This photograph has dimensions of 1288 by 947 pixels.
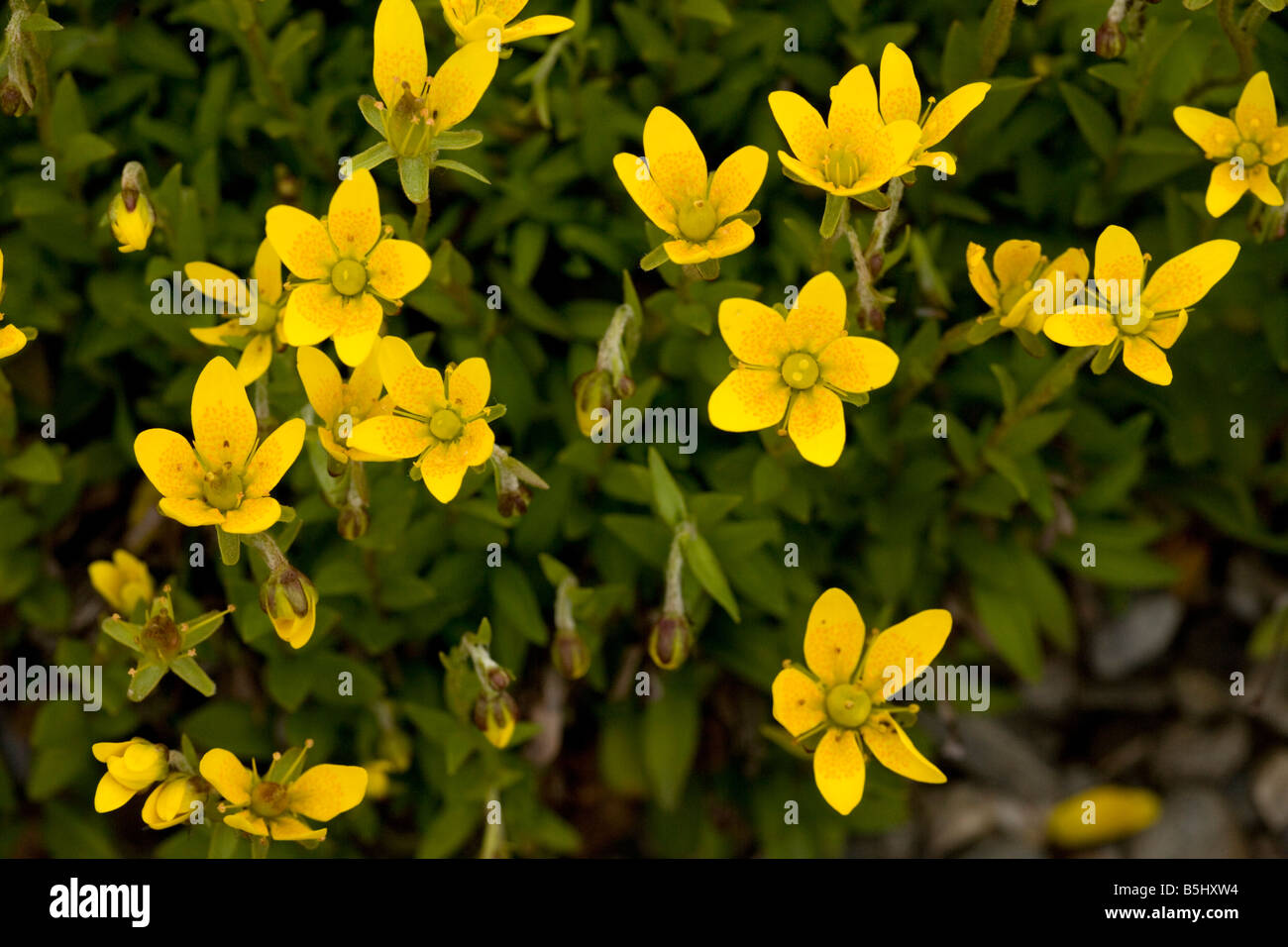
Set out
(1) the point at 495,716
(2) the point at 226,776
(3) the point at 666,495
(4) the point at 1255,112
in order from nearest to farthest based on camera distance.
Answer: (2) the point at 226,776
(1) the point at 495,716
(4) the point at 1255,112
(3) the point at 666,495

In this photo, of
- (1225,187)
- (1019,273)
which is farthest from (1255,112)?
(1019,273)

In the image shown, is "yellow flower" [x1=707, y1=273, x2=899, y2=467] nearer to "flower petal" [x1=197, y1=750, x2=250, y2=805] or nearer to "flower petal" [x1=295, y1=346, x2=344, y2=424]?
"flower petal" [x1=295, y1=346, x2=344, y2=424]

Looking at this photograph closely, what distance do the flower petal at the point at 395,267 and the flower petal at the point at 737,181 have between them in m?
0.62

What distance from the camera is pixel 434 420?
7.76 feet

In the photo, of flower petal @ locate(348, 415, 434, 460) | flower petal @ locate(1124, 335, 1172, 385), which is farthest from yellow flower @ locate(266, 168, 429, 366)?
flower petal @ locate(1124, 335, 1172, 385)

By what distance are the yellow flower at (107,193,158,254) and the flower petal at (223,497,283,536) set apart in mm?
741

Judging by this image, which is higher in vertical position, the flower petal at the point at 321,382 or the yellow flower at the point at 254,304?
the yellow flower at the point at 254,304

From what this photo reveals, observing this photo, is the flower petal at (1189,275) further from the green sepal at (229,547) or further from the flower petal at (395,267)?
the green sepal at (229,547)

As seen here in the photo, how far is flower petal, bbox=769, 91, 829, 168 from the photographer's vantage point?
7.93 ft

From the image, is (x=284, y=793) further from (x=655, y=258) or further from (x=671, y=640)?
(x=655, y=258)

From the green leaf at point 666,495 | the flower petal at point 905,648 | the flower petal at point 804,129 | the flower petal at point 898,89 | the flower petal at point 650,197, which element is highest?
the flower petal at point 898,89

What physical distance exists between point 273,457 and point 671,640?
0.93 m

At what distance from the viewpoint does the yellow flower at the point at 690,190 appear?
7.76 feet

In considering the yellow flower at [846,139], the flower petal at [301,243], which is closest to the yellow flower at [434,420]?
the flower petal at [301,243]
